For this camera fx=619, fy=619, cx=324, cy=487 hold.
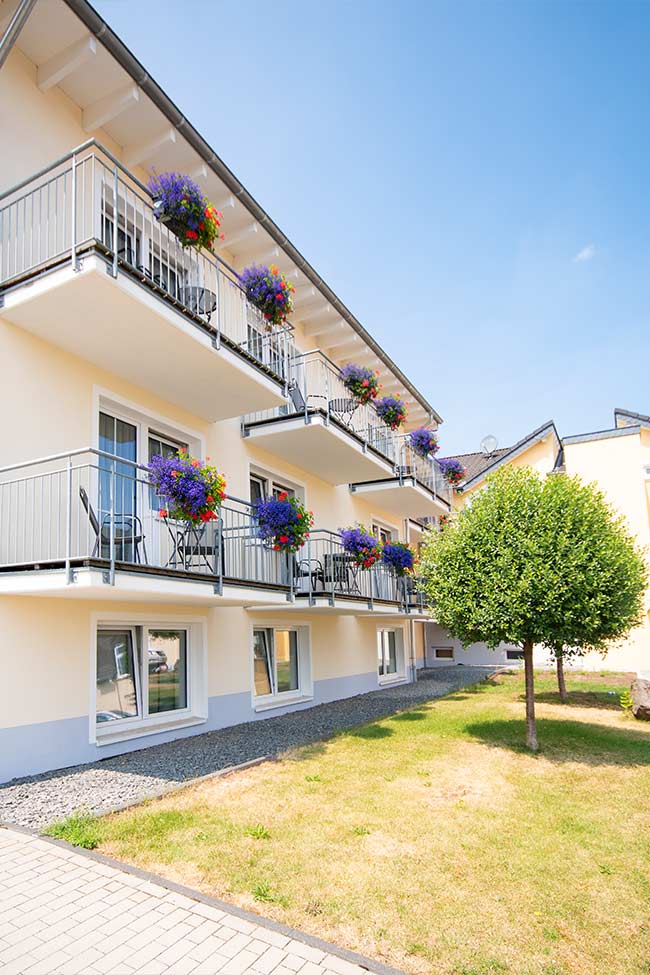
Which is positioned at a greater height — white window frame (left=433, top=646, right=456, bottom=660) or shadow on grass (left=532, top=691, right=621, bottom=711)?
shadow on grass (left=532, top=691, right=621, bottom=711)

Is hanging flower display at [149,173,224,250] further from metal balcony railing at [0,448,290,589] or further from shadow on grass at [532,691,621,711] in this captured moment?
shadow on grass at [532,691,621,711]

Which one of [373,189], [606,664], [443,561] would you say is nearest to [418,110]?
[373,189]

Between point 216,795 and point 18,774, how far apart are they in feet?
7.86

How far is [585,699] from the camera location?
1474 cm

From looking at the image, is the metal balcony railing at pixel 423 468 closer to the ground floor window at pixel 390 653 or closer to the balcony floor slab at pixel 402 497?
the balcony floor slab at pixel 402 497

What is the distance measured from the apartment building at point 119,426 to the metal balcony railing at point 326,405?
6.6 inches

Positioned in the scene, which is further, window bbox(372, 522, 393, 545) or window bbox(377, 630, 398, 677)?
window bbox(372, 522, 393, 545)

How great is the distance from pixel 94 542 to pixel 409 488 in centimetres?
1070

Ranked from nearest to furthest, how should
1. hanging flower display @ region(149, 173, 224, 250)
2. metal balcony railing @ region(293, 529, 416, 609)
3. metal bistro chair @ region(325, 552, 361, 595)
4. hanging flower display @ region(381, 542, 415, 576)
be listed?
hanging flower display @ region(149, 173, 224, 250) → metal balcony railing @ region(293, 529, 416, 609) → metal bistro chair @ region(325, 552, 361, 595) → hanging flower display @ region(381, 542, 415, 576)

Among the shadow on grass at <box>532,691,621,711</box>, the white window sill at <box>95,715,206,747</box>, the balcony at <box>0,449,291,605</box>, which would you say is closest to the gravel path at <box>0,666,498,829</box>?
the white window sill at <box>95,715,206,747</box>

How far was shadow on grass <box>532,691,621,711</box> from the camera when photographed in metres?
13.8

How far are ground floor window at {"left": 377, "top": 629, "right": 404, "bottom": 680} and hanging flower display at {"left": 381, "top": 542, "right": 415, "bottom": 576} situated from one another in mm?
3832

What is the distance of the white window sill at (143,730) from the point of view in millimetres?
8472

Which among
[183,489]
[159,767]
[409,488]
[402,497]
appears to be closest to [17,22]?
[183,489]
